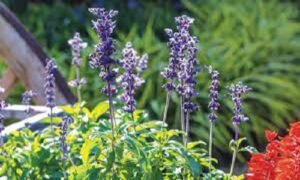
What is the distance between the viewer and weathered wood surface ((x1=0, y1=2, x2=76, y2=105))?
12.3 ft

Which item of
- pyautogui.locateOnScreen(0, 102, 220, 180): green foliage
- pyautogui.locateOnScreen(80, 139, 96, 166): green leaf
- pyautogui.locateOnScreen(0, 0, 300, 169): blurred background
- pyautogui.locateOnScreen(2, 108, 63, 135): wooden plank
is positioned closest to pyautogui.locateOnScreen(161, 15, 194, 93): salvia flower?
pyautogui.locateOnScreen(0, 102, 220, 180): green foliage

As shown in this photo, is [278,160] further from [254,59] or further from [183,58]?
[254,59]

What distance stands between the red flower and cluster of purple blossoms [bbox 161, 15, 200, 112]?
0.21m

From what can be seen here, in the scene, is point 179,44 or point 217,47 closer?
point 179,44

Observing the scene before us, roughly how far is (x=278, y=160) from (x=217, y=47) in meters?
4.44

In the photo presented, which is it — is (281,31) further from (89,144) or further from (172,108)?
(89,144)

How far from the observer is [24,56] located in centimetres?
382

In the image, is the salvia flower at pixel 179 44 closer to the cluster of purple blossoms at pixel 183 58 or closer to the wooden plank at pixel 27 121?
the cluster of purple blossoms at pixel 183 58

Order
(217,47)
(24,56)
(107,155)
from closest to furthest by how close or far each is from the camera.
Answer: (107,155) → (24,56) → (217,47)

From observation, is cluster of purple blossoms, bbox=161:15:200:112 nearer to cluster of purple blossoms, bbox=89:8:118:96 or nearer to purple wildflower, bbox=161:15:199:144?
purple wildflower, bbox=161:15:199:144

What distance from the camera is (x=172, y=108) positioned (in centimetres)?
623

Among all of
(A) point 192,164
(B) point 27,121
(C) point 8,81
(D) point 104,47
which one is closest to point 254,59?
(C) point 8,81

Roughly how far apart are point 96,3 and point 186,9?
781mm

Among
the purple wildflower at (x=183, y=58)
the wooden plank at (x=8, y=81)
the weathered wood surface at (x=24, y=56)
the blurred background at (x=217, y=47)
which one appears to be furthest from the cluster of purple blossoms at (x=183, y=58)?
the blurred background at (x=217, y=47)
